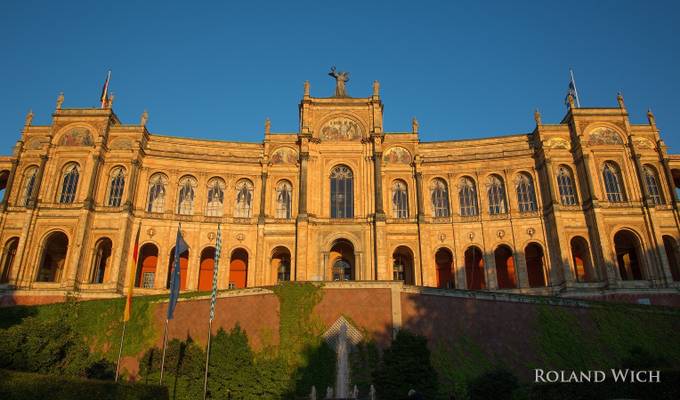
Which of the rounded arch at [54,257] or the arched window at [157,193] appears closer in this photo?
the rounded arch at [54,257]

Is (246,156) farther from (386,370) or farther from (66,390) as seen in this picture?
(66,390)

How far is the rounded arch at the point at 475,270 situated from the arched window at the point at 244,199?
19781 millimetres

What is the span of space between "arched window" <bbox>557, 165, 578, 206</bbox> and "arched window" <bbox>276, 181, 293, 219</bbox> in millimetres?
23595

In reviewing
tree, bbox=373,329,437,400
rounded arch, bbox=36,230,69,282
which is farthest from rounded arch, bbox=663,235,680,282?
rounded arch, bbox=36,230,69,282

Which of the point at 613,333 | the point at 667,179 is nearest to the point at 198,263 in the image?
the point at 613,333

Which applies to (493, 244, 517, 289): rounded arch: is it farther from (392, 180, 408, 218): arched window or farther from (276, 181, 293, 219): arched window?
(276, 181, 293, 219): arched window

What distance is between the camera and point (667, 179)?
43.5 meters

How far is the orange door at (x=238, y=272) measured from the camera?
4525cm

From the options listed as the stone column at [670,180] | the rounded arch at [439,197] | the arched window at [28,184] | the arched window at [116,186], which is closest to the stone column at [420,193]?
the rounded arch at [439,197]

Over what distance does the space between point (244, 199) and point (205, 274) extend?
24.7ft

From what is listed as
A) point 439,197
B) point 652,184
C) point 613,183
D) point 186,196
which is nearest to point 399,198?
point 439,197

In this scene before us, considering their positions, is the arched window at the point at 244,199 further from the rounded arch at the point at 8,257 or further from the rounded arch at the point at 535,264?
the rounded arch at the point at 535,264

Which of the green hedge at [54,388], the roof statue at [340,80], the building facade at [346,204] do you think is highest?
the roof statue at [340,80]

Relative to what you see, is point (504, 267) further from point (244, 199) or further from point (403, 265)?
point (244, 199)
